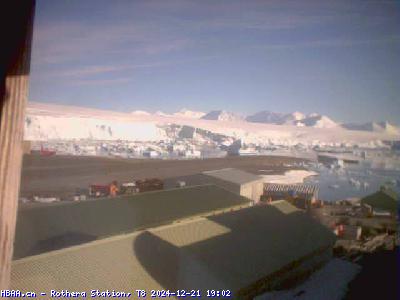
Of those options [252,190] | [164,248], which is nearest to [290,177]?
[252,190]

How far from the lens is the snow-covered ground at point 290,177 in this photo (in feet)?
61.9

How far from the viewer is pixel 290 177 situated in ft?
64.3

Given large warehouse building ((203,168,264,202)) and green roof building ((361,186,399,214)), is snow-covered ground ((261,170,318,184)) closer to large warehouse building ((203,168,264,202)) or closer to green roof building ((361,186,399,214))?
large warehouse building ((203,168,264,202))

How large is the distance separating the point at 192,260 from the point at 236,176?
14902 millimetres

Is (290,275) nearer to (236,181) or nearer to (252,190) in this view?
(252,190)

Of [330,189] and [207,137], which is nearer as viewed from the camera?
[330,189]

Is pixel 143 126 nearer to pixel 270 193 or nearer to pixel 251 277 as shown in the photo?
pixel 270 193

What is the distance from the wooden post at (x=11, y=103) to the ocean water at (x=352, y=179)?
968 centimetres

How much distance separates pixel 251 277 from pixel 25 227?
777cm

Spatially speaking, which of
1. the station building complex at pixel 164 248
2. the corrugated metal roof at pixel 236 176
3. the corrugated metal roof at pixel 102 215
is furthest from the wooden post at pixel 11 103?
the corrugated metal roof at pixel 236 176

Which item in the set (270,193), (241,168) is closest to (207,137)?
(241,168)

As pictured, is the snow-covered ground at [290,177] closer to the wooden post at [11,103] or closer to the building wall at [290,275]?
the building wall at [290,275]

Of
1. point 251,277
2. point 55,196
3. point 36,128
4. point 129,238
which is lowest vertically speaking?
point 55,196

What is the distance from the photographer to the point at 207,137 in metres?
23.4
